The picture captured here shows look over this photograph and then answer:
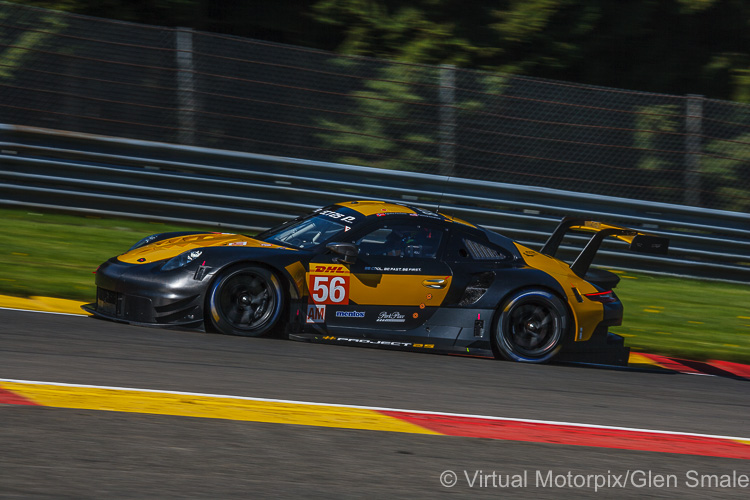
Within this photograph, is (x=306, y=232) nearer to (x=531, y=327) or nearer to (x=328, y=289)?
(x=328, y=289)

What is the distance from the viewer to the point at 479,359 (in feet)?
26.1

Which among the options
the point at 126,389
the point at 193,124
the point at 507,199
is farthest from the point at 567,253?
the point at 126,389

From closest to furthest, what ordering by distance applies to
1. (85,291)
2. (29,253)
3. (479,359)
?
(479,359), (85,291), (29,253)

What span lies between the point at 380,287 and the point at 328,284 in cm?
44

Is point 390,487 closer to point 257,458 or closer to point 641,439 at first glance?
point 257,458

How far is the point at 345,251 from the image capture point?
24.3ft

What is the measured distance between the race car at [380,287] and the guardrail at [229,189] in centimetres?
351

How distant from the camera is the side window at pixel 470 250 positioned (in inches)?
315

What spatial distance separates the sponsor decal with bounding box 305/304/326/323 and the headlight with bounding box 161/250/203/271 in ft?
3.21

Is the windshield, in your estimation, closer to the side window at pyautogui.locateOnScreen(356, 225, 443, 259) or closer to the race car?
the race car

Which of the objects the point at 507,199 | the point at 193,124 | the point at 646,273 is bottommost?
the point at 646,273

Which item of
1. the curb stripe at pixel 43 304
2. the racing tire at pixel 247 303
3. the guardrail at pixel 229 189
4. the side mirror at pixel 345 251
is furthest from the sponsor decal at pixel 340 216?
the guardrail at pixel 229 189

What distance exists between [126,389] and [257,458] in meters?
1.37

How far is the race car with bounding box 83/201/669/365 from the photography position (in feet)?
23.8
